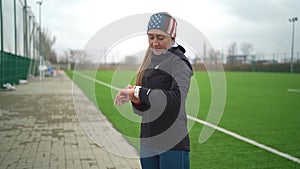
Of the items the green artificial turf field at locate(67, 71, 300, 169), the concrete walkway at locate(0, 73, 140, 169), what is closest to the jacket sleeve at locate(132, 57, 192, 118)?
the green artificial turf field at locate(67, 71, 300, 169)

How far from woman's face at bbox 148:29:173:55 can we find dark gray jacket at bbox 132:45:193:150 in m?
0.04

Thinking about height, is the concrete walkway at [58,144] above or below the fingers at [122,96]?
below

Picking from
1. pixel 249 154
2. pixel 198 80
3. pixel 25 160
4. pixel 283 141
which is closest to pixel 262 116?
pixel 283 141

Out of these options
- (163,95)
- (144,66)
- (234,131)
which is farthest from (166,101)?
(234,131)

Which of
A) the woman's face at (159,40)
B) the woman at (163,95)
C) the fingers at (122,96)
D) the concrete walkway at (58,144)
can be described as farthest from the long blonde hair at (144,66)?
the concrete walkway at (58,144)

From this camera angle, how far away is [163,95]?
1627mm

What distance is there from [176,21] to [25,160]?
371cm

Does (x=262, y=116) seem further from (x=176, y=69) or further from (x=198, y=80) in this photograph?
(x=176, y=69)

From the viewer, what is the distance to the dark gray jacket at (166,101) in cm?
166

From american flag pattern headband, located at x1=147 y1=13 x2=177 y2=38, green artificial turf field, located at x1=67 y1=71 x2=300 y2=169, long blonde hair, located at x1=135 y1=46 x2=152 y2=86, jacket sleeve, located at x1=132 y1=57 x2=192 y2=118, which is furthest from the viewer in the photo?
green artificial turf field, located at x1=67 y1=71 x2=300 y2=169

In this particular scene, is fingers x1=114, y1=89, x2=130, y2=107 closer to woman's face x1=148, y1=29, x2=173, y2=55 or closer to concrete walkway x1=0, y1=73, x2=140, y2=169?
woman's face x1=148, y1=29, x2=173, y2=55

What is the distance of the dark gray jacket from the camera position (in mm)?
1657

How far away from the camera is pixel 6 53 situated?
1700 cm

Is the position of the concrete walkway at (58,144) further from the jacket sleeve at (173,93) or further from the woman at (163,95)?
the jacket sleeve at (173,93)
